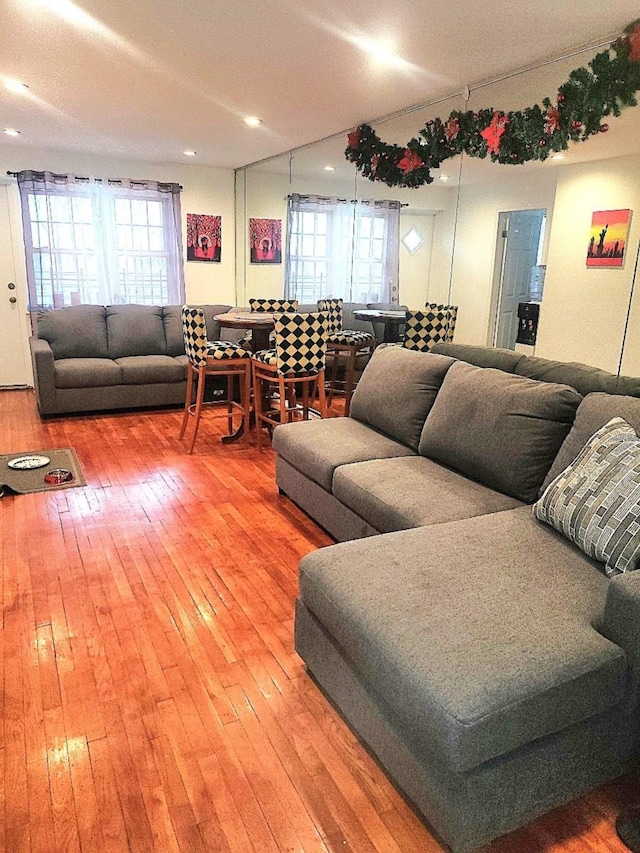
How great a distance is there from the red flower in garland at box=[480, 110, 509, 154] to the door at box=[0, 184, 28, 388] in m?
4.82

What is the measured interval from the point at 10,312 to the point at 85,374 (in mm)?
1770

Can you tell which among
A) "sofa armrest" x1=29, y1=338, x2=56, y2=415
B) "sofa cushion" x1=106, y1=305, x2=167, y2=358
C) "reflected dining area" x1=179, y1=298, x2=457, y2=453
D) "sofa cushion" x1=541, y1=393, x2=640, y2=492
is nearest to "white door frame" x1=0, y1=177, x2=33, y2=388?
"sofa cushion" x1=106, y1=305, x2=167, y2=358

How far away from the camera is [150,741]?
178cm

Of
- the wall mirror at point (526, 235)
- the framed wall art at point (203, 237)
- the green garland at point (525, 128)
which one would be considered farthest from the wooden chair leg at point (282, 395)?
the framed wall art at point (203, 237)

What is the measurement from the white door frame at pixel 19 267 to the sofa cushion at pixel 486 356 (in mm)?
4837

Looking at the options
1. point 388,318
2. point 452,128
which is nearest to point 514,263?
point 452,128

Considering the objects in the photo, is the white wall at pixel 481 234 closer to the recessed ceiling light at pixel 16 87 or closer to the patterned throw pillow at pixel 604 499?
the patterned throw pillow at pixel 604 499

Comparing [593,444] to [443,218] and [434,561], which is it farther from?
[443,218]

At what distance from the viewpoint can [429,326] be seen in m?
4.21

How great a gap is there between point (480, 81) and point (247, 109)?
162cm

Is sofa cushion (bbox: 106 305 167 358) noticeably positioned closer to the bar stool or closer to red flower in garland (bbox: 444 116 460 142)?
the bar stool

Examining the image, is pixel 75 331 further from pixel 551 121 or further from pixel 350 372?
pixel 551 121

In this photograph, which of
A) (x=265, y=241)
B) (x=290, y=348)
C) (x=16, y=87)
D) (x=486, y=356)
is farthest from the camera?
(x=265, y=241)

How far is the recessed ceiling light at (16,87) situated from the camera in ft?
11.8
